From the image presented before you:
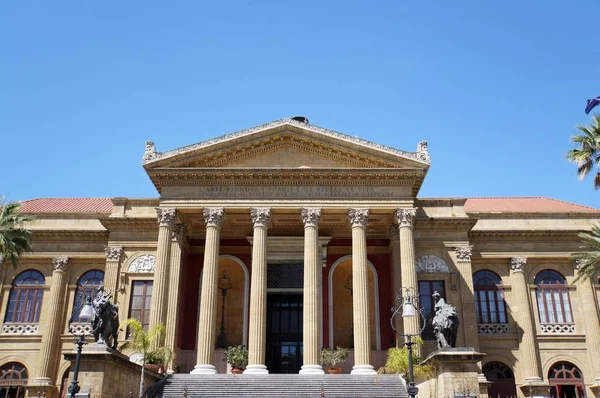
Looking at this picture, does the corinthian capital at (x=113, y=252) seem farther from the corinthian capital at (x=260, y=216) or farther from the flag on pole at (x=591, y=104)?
the flag on pole at (x=591, y=104)

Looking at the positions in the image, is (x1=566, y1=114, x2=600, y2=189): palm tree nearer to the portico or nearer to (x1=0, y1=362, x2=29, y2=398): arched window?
the portico

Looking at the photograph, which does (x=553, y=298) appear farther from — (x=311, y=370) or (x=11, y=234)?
(x=11, y=234)

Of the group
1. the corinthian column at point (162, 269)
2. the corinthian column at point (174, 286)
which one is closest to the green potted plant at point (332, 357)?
the corinthian column at point (174, 286)

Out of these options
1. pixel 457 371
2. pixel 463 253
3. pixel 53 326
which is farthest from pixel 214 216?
pixel 457 371

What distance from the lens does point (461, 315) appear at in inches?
1248

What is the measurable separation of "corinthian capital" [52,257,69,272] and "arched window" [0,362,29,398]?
5.63m

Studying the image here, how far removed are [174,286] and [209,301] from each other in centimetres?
282

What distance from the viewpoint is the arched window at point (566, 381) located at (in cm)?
3228

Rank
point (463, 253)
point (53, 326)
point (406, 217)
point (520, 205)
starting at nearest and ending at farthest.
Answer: point (406, 217)
point (53, 326)
point (463, 253)
point (520, 205)

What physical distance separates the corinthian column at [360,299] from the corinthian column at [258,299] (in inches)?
169

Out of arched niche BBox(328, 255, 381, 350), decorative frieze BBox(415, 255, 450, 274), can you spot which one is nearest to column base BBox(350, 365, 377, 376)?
arched niche BBox(328, 255, 381, 350)

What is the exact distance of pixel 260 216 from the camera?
2966 cm

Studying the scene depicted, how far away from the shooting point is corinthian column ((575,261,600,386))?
106ft

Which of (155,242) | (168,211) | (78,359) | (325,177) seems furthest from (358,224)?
(78,359)
